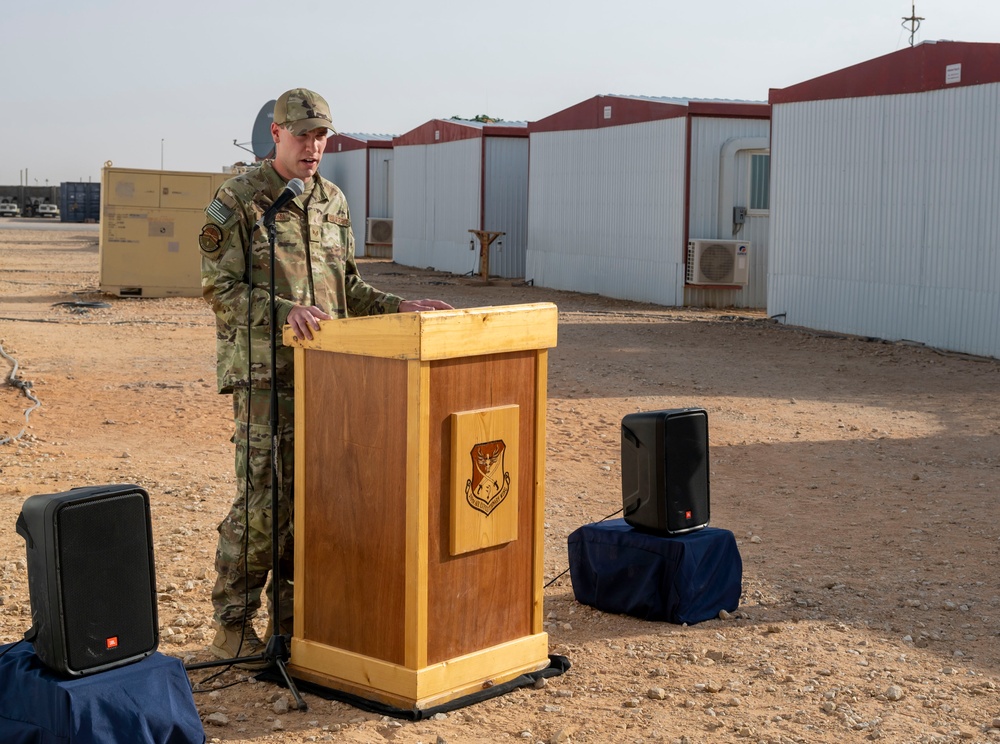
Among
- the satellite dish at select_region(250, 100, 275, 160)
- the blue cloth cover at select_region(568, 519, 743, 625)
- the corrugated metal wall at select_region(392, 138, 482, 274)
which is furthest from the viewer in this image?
the corrugated metal wall at select_region(392, 138, 482, 274)

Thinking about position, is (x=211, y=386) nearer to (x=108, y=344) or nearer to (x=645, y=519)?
(x=108, y=344)

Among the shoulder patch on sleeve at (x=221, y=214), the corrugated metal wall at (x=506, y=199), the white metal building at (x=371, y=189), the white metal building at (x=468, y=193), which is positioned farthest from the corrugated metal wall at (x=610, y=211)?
the shoulder patch on sleeve at (x=221, y=214)

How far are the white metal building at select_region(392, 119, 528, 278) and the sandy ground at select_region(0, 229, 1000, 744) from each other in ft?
38.5

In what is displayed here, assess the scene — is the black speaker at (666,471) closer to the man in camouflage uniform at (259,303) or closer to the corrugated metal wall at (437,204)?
the man in camouflage uniform at (259,303)

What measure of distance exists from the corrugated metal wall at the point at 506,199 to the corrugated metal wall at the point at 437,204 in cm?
28

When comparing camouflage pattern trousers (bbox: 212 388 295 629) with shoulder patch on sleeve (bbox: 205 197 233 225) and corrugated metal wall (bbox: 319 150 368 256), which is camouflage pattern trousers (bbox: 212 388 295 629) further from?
corrugated metal wall (bbox: 319 150 368 256)

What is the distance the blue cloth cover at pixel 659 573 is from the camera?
5.03 m

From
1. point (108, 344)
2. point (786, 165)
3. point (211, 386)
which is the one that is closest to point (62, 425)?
point (211, 386)

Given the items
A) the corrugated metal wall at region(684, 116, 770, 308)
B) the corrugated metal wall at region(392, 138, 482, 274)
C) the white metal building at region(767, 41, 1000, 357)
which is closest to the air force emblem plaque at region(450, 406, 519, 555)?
the white metal building at region(767, 41, 1000, 357)

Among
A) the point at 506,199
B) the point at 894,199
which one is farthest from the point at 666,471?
the point at 506,199

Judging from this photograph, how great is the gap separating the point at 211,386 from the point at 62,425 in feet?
6.65

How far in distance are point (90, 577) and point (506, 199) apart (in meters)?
23.5

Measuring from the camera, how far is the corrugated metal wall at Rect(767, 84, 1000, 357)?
1352 centimetres

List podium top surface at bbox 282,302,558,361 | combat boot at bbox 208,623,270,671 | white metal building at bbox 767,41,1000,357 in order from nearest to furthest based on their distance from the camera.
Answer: podium top surface at bbox 282,302,558,361, combat boot at bbox 208,623,270,671, white metal building at bbox 767,41,1000,357
